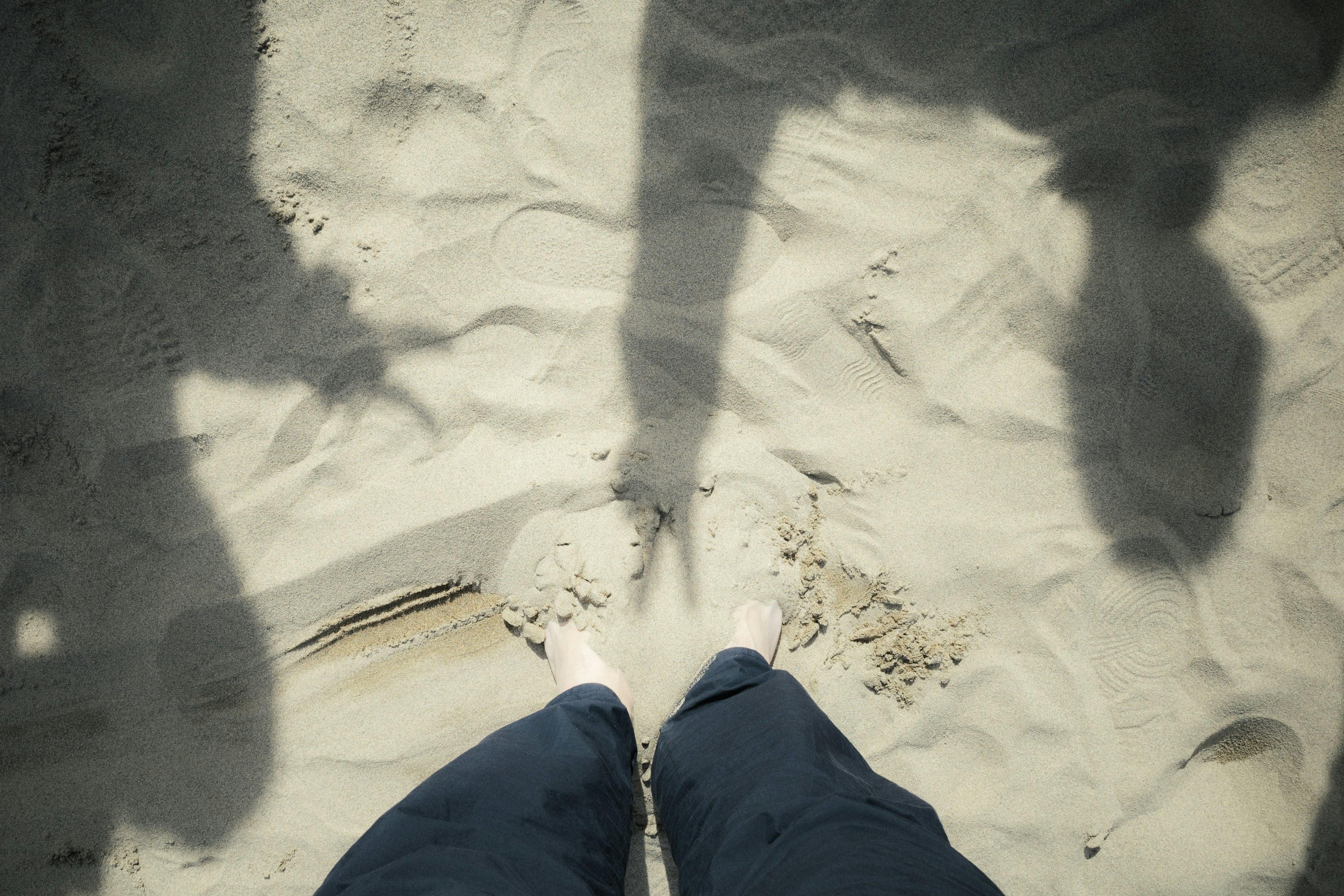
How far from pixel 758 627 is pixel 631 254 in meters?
1.06

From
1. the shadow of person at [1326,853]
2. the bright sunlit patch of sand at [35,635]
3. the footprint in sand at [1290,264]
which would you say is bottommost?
the shadow of person at [1326,853]

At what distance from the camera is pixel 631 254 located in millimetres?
1774

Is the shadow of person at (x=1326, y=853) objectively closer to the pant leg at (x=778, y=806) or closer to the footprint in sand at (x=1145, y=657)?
the footprint in sand at (x=1145, y=657)

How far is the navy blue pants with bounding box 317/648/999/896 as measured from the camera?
1067 millimetres

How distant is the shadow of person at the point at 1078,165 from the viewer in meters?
1.74

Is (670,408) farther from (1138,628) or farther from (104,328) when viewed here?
(104,328)

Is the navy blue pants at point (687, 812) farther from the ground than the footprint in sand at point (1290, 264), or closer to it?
closer to it

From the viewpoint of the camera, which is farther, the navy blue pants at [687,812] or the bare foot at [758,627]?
the bare foot at [758,627]

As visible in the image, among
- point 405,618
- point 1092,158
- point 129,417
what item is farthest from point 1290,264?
point 129,417

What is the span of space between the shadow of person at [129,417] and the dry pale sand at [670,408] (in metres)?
0.01

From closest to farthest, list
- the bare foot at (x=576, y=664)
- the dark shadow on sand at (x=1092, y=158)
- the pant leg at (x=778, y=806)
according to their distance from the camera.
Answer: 1. the pant leg at (x=778, y=806)
2. the bare foot at (x=576, y=664)
3. the dark shadow on sand at (x=1092, y=158)

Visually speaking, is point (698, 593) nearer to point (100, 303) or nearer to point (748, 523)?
point (748, 523)

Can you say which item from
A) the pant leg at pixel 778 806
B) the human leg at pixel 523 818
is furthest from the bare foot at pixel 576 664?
the pant leg at pixel 778 806

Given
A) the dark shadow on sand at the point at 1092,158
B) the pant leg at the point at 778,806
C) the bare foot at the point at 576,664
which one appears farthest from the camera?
the dark shadow on sand at the point at 1092,158
